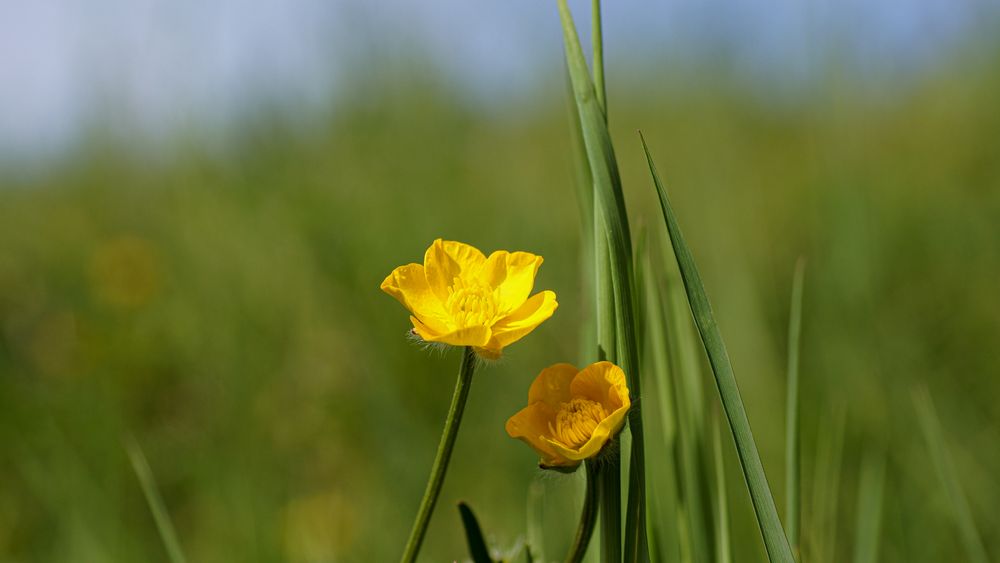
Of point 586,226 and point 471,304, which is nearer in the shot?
point 471,304

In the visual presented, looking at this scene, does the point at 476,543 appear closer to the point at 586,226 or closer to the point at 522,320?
the point at 522,320

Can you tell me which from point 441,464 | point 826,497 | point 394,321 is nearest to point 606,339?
point 441,464

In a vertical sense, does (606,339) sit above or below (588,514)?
above

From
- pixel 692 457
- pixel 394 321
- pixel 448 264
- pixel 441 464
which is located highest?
pixel 448 264

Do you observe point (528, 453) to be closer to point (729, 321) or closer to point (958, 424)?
point (729, 321)

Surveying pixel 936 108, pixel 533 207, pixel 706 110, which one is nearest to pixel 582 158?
pixel 533 207

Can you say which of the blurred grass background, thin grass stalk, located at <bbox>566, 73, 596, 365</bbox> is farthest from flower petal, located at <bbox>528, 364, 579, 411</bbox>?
the blurred grass background

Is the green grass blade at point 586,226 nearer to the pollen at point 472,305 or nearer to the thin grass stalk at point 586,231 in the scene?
the thin grass stalk at point 586,231
